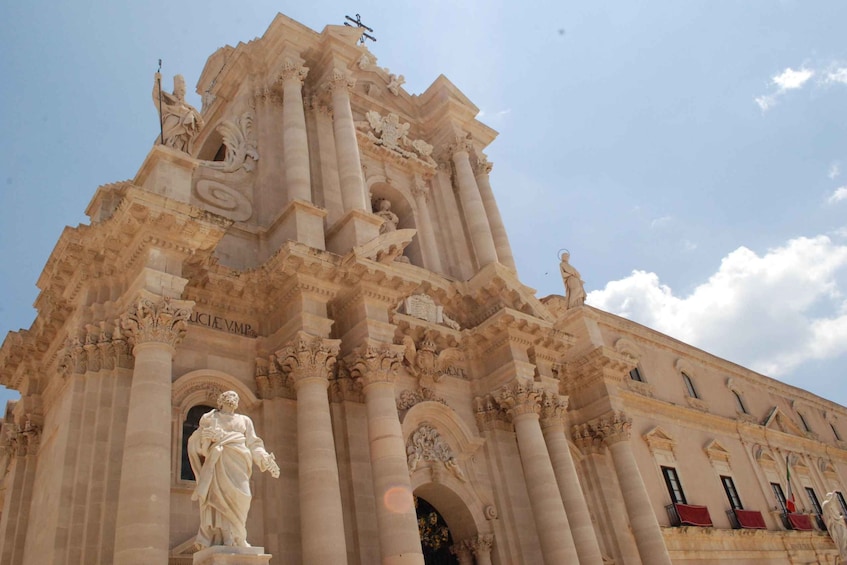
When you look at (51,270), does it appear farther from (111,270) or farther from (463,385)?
(463,385)

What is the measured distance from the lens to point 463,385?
18.3 meters

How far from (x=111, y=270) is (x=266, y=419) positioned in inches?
157

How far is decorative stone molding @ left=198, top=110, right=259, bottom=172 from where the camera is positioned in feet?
59.1

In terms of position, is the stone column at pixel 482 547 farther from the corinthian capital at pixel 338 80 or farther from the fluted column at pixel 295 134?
the corinthian capital at pixel 338 80

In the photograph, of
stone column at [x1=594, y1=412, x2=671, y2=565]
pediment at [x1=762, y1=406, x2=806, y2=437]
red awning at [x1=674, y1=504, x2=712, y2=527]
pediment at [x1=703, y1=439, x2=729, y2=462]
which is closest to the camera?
stone column at [x1=594, y1=412, x2=671, y2=565]

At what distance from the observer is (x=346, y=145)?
61.5ft

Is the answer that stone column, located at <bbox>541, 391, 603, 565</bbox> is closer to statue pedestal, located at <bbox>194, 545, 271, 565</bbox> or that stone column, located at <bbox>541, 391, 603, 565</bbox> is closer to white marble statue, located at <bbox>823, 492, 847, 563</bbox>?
statue pedestal, located at <bbox>194, 545, 271, 565</bbox>

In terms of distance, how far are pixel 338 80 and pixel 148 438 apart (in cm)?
1198

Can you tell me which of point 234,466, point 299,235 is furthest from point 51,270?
point 234,466

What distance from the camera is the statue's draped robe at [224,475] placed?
917 centimetres

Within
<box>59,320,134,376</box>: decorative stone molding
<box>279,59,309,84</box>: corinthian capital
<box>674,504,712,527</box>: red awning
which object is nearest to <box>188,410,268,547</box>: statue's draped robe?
<box>59,320,134,376</box>: decorative stone molding

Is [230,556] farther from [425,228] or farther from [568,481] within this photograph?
[425,228]

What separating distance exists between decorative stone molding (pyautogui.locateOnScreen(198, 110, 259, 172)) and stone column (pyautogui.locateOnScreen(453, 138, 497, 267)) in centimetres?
678

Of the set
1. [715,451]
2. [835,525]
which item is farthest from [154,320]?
[835,525]
